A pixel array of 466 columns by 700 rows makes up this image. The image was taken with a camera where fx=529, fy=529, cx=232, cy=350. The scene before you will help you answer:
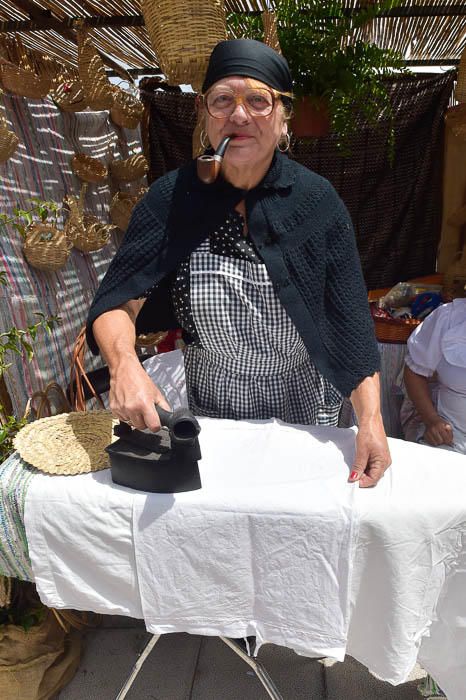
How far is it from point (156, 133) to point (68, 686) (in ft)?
10.7

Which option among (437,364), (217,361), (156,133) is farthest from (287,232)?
(156,133)

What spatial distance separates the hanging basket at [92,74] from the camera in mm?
2346

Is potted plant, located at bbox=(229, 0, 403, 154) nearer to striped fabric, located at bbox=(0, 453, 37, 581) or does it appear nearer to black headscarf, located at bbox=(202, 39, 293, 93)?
black headscarf, located at bbox=(202, 39, 293, 93)

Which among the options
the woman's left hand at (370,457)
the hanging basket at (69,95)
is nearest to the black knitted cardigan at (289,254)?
the woman's left hand at (370,457)

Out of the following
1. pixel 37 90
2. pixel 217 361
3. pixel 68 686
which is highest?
pixel 37 90

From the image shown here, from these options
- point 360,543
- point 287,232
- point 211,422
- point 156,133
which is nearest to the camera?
point 360,543

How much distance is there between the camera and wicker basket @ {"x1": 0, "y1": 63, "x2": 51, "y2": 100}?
199 centimetres

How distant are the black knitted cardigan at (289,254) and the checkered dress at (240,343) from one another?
0.04 m

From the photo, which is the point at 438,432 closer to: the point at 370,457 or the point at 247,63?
the point at 370,457

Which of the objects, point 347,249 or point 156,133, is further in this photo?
point 156,133

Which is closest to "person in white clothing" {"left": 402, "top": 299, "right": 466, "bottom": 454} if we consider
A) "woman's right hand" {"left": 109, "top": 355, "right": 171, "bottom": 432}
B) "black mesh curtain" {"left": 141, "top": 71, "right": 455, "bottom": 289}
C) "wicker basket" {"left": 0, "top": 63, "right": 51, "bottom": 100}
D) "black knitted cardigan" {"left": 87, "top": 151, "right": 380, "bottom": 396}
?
"black knitted cardigan" {"left": 87, "top": 151, "right": 380, "bottom": 396}

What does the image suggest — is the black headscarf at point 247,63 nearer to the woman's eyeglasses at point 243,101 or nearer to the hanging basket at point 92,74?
the woman's eyeglasses at point 243,101

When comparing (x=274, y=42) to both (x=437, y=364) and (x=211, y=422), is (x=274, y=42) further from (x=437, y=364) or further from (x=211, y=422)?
(x=211, y=422)

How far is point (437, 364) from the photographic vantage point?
84.9 inches
